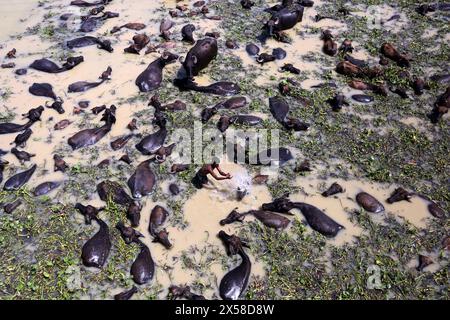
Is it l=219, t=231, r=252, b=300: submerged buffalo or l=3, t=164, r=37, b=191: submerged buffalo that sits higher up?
l=3, t=164, r=37, b=191: submerged buffalo

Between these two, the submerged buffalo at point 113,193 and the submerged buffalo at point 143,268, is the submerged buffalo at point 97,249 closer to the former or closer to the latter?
the submerged buffalo at point 143,268

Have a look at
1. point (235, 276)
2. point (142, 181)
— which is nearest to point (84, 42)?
point (142, 181)

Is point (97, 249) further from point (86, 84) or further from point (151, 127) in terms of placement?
point (86, 84)

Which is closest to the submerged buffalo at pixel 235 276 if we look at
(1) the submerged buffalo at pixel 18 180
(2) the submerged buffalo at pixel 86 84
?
(1) the submerged buffalo at pixel 18 180

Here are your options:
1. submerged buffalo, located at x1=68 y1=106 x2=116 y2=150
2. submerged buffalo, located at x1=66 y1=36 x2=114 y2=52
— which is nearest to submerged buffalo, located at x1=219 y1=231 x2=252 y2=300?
submerged buffalo, located at x1=68 y1=106 x2=116 y2=150

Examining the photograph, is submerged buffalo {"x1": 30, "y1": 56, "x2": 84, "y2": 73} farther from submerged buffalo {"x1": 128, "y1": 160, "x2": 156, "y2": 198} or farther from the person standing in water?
the person standing in water

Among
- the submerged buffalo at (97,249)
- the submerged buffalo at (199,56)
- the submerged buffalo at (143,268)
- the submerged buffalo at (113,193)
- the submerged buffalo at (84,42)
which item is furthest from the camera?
the submerged buffalo at (84,42)

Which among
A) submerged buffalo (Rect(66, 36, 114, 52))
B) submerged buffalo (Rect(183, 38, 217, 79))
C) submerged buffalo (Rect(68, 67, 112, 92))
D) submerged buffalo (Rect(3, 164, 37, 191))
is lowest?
submerged buffalo (Rect(3, 164, 37, 191))
